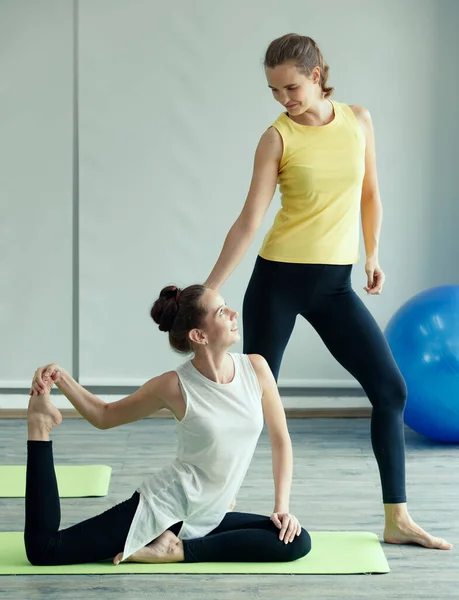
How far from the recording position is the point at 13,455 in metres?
4.00

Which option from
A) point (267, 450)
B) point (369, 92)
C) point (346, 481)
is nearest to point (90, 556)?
point (346, 481)

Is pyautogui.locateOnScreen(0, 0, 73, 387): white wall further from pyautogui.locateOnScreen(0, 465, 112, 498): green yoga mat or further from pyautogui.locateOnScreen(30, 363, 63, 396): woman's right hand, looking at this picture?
pyautogui.locateOnScreen(30, 363, 63, 396): woman's right hand

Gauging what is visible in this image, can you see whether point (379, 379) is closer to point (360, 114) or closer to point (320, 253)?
point (320, 253)

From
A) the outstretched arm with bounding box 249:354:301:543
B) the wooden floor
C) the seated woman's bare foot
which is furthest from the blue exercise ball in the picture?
the outstretched arm with bounding box 249:354:301:543

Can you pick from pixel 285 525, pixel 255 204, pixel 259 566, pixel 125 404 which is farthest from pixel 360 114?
pixel 259 566

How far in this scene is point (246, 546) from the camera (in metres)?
2.61

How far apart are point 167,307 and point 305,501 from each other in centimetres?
111

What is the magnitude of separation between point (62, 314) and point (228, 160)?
1.11 m

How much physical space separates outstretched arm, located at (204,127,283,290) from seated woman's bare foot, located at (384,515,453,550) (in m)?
0.87

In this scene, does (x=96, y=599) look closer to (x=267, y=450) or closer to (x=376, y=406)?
(x=376, y=406)

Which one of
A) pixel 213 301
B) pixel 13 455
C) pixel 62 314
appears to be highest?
pixel 213 301

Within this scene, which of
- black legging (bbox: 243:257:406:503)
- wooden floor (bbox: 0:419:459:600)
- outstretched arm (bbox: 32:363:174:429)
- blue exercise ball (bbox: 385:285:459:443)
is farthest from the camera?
blue exercise ball (bbox: 385:285:459:443)

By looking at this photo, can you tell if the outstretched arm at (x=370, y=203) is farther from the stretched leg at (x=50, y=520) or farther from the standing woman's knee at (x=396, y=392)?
the stretched leg at (x=50, y=520)

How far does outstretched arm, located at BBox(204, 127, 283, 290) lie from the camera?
2643mm
